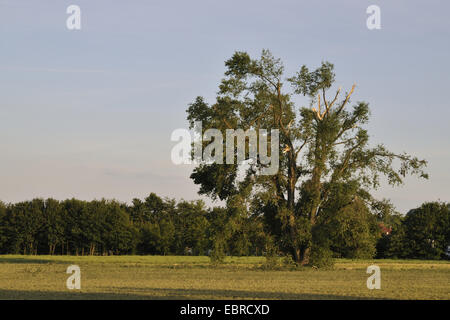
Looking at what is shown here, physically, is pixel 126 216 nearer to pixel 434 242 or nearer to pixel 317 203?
pixel 434 242

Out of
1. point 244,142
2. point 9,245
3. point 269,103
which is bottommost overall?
point 9,245

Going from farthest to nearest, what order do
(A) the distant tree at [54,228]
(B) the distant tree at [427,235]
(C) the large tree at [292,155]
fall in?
(A) the distant tree at [54,228] → (B) the distant tree at [427,235] → (C) the large tree at [292,155]

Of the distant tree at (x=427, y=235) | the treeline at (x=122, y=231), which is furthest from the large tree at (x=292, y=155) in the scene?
the distant tree at (x=427, y=235)

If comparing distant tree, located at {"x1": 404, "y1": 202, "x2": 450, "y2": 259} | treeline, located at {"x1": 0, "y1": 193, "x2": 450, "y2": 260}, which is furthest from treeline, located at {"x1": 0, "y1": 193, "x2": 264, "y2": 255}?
distant tree, located at {"x1": 404, "y1": 202, "x2": 450, "y2": 259}

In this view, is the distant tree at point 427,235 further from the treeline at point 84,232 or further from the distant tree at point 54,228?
the distant tree at point 54,228

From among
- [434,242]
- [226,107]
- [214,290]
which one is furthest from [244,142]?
[434,242]

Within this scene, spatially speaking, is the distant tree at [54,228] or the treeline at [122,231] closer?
the treeline at [122,231]

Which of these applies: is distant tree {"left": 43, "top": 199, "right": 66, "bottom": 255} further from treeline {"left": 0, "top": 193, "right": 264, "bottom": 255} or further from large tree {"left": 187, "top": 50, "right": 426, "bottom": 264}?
large tree {"left": 187, "top": 50, "right": 426, "bottom": 264}

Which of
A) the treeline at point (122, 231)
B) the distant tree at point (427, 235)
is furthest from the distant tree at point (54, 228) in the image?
the distant tree at point (427, 235)

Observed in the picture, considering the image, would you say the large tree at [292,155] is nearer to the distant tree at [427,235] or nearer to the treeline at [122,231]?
the treeline at [122,231]

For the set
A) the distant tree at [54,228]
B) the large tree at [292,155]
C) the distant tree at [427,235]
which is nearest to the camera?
the large tree at [292,155]

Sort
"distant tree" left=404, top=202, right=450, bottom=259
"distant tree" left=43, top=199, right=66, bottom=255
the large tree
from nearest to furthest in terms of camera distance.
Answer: the large tree, "distant tree" left=404, top=202, right=450, bottom=259, "distant tree" left=43, top=199, right=66, bottom=255

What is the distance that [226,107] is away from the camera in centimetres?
4697
